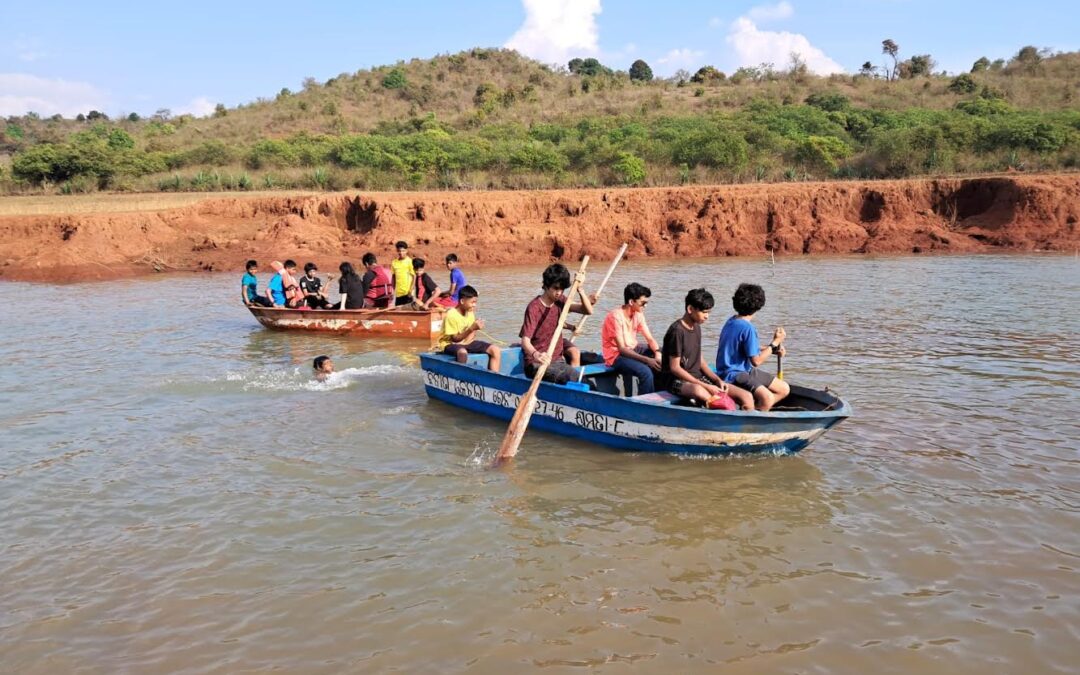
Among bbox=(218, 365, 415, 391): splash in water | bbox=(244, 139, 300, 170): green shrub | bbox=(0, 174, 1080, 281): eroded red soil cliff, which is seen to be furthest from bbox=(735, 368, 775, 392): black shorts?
bbox=(244, 139, 300, 170): green shrub

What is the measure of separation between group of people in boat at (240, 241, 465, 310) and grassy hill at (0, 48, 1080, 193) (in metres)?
18.1

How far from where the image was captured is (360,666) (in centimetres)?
454

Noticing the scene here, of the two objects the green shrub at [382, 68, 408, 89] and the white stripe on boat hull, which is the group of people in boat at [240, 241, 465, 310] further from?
the green shrub at [382, 68, 408, 89]

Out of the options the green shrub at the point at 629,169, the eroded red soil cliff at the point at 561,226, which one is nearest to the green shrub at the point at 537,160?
the green shrub at the point at 629,169

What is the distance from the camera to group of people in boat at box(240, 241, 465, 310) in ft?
47.1

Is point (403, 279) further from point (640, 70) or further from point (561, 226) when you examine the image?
point (640, 70)

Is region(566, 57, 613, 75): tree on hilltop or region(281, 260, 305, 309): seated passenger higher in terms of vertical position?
region(566, 57, 613, 75): tree on hilltop

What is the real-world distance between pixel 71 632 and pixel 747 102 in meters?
49.9

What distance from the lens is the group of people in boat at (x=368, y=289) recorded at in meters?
14.4

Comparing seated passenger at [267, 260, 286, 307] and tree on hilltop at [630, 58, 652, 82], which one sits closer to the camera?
seated passenger at [267, 260, 286, 307]

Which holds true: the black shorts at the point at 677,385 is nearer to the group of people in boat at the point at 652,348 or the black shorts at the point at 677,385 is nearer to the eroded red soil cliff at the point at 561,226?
the group of people in boat at the point at 652,348

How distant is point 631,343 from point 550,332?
851mm

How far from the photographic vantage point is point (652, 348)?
8.41 meters

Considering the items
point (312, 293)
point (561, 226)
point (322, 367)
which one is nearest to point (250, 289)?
point (312, 293)
